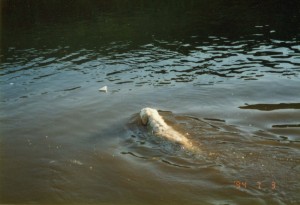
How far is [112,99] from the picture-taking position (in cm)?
1527

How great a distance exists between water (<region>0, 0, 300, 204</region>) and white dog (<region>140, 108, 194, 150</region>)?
24 cm

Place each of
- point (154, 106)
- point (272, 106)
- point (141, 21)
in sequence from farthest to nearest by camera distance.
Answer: point (141, 21)
point (154, 106)
point (272, 106)

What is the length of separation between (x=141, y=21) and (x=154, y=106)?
15.5m

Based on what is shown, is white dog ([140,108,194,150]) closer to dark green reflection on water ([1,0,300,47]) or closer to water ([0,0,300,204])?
water ([0,0,300,204])

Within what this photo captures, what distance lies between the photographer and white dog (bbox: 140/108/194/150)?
10731 millimetres

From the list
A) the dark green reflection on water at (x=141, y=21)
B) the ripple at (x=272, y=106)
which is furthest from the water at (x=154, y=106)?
the dark green reflection on water at (x=141, y=21)

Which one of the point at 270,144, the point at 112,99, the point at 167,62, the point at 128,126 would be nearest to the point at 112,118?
the point at 128,126

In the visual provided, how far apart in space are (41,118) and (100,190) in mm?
5653

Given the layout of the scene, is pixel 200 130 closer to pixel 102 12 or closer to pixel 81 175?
pixel 81 175

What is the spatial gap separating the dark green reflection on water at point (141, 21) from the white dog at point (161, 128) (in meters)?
11.8

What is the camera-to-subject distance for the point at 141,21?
28438 millimetres

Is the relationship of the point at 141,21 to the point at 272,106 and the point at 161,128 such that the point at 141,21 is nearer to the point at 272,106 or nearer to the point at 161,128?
the point at 272,106
